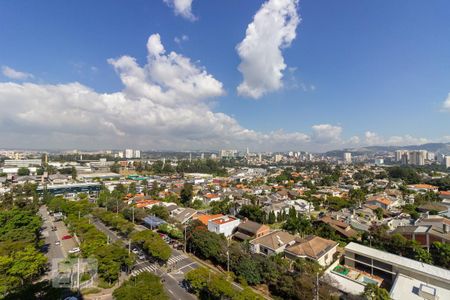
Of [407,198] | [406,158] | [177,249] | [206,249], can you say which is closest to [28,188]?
[177,249]

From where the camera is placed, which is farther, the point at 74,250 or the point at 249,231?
the point at 249,231

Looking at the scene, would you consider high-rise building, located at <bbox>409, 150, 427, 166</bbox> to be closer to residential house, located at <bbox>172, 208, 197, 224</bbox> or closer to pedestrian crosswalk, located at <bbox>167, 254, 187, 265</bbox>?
residential house, located at <bbox>172, 208, 197, 224</bbox>

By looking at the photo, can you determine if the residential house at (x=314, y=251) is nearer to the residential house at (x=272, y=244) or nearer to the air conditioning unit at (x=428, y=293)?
the residential house at (x=272, y=244)


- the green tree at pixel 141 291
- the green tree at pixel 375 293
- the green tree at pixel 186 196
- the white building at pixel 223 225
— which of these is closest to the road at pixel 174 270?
the green tree at pixel 141 291

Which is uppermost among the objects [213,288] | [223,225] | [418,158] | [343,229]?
[418,158]

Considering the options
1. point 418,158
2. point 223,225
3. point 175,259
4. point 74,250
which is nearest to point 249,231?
point 223,225

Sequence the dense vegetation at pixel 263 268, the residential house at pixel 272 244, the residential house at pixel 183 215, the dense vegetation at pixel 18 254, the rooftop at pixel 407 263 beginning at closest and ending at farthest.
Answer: the dense vegetation at pixel 18 254
the dense vegetation at pixel 263 268
the rooftop at pixel 407 263
the residential house at pixel 272 244
the residential house at pixel 183 215

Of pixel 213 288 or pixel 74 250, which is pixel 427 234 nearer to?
pixel 213 288

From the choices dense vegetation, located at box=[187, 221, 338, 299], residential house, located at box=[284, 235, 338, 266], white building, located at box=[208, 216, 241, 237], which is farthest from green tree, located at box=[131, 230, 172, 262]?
residential house, located at box=[284, 235, 338, 266]
